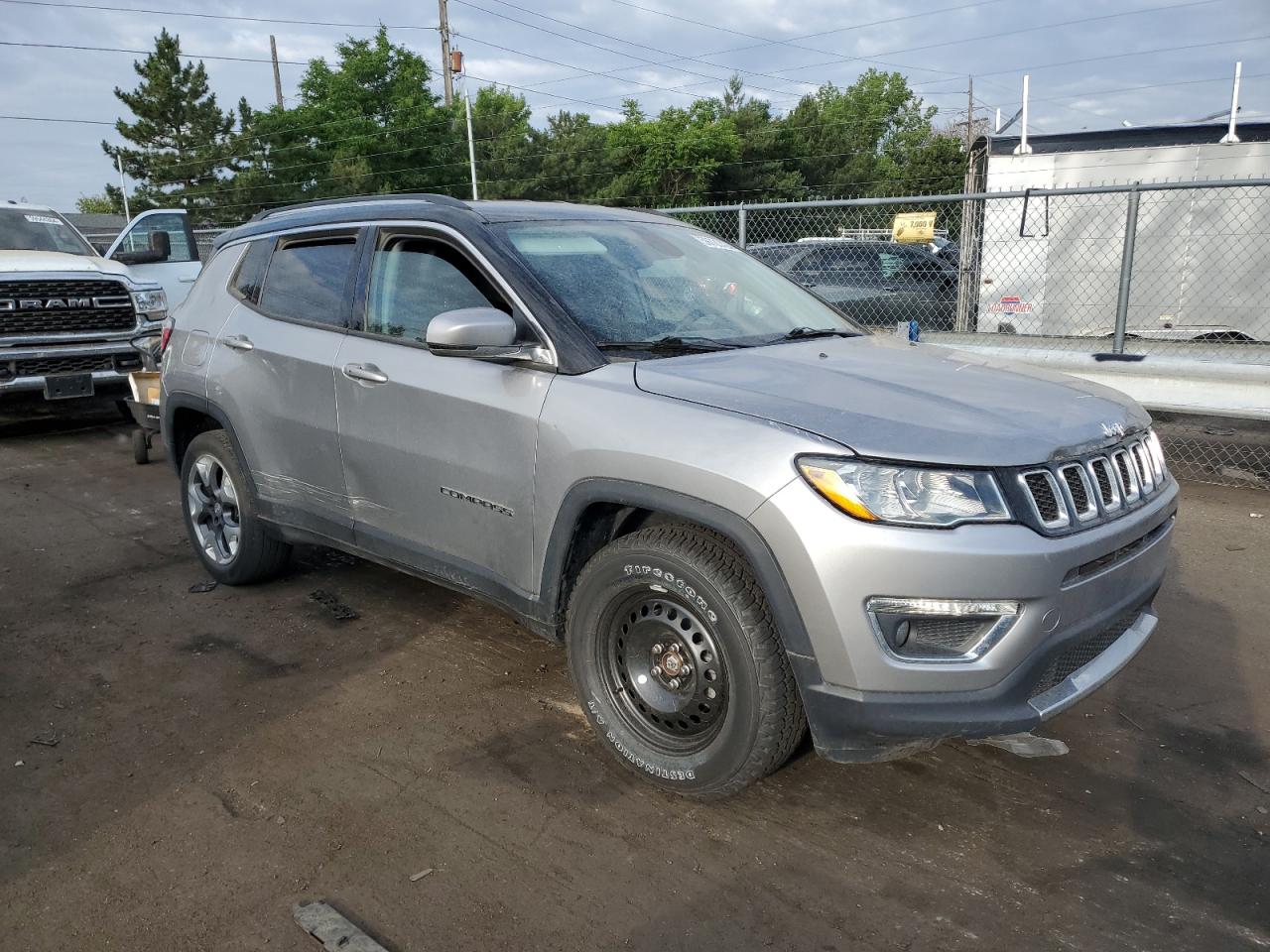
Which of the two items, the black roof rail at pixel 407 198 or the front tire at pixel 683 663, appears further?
the black roof rail at pixel 407 198

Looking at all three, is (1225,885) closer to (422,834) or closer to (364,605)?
(422,834)

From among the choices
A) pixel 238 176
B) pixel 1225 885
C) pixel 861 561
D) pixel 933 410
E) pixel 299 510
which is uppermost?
pixel 238 176

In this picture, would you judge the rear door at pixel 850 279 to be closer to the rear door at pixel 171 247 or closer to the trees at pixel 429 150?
the rear door at pixel 171 247

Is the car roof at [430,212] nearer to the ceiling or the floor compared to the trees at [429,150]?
nearer to the floor

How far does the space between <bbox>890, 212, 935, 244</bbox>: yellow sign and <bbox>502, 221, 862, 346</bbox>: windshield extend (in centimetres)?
482

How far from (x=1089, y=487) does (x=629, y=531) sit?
1371 millimetres

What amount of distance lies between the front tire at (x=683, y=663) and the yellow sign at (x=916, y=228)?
6.63 m

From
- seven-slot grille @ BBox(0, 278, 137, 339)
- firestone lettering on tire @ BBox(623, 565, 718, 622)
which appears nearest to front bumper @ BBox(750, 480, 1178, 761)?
firestone lettering on tire @ BBox(623, 565, 718, 622)

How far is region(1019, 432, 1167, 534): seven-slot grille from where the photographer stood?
8.48 ft

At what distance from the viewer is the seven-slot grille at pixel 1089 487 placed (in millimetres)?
2584

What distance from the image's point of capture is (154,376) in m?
7.23

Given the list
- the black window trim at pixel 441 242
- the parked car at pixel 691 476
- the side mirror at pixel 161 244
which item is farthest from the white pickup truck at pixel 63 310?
the black window trim at pixel 441 242

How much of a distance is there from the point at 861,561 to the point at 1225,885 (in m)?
1.39

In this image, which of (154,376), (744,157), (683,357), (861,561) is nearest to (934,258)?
(154,376)
